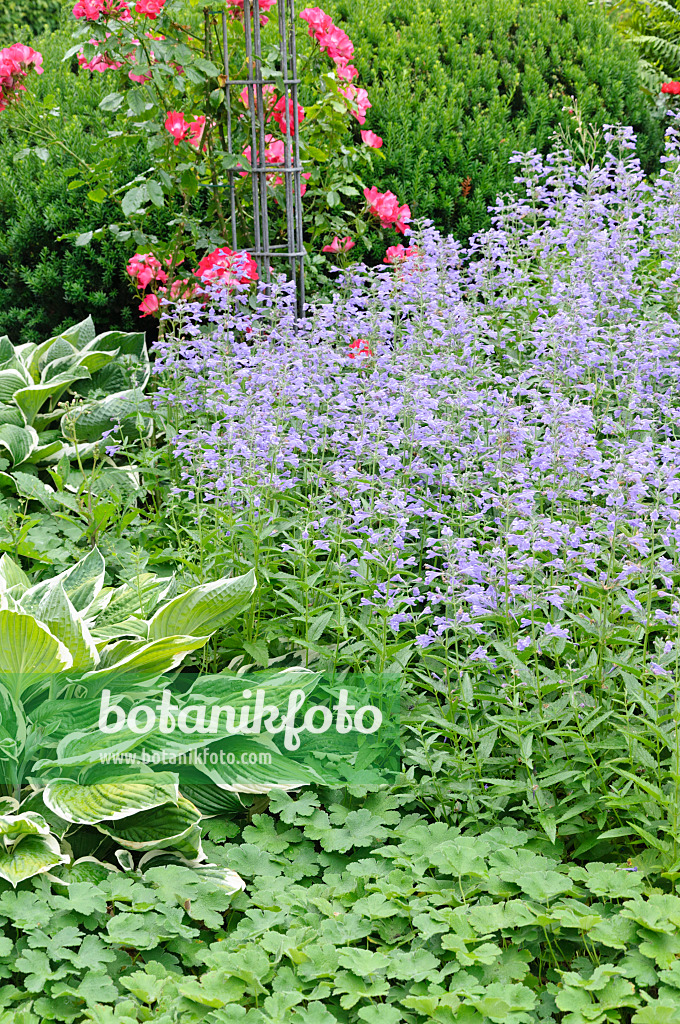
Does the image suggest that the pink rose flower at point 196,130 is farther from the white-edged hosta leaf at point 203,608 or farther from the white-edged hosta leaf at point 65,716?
the white-edged hosta leaf at point 65,716

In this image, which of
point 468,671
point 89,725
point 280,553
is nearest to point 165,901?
point 89,725

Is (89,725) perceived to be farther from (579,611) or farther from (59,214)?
(59,214)

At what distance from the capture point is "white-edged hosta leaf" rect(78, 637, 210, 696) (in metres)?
2.66

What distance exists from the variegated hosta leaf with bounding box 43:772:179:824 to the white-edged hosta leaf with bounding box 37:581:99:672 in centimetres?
33

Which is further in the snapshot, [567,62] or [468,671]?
[567,62]

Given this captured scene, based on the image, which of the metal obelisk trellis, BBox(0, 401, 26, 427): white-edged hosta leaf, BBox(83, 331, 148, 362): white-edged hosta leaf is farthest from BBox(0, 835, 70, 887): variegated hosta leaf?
BBox(83, 331, 148, 362): white-edged hosta leaf

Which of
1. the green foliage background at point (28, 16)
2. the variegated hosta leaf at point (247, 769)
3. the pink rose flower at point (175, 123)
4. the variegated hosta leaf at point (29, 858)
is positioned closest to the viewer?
the variegated hosta leaf at point (29, 858)

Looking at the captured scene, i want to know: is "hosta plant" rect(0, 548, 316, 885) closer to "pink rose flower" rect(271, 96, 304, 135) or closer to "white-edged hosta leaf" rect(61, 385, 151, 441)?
"white-edged hosta leaf" rect(61, 385, 151, 441)

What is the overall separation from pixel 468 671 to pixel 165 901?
96 cm

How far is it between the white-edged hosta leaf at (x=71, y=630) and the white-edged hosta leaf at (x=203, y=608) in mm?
220

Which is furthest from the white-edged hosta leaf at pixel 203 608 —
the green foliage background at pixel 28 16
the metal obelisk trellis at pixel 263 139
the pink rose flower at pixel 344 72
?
the green foliage background at pixel 28 16

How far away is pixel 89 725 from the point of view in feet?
8.38

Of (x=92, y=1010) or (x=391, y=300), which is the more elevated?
(x=391, y=300)

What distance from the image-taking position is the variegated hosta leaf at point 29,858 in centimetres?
219
